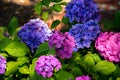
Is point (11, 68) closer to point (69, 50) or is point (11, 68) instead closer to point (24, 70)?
point (24, 70)

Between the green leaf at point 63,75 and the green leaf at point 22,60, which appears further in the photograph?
the green leaf at point 22,60

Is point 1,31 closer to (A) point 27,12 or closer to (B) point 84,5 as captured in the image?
(B) point 84,5

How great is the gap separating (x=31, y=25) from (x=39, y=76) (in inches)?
19.4

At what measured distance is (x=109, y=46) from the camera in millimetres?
2215

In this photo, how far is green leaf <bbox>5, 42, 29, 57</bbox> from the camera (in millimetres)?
2316

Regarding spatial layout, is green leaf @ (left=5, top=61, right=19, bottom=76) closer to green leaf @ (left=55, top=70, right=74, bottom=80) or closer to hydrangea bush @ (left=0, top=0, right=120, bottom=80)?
hydrangea bush @ (left=0, top=0, right=120, bottom=80)

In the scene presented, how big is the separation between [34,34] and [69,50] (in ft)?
1.31

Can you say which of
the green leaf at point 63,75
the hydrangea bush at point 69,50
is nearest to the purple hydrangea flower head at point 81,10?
the hydrangea bush at point 69,50

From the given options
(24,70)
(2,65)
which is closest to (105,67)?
(24,70)

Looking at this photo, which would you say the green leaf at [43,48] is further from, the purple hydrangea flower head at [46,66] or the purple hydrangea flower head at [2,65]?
the purple hydrangea flower head at [46,66]

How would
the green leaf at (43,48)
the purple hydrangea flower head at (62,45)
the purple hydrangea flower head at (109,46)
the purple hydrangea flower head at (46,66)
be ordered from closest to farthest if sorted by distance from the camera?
the purple hydrangea flower head at (46,66)
the purple hydrangea flower head at (62,45)
the purple hydrangea flower head at (109,46)
the green leaf at (43,48)

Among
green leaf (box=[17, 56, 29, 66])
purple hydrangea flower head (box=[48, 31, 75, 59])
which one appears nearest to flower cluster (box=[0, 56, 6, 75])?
green leaf (box=[17, 56, 29, 66])

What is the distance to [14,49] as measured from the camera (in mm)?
2326

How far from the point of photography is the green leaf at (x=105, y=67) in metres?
2.11
